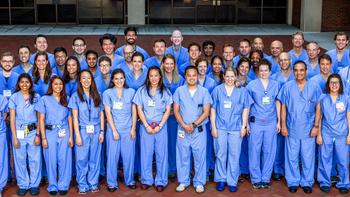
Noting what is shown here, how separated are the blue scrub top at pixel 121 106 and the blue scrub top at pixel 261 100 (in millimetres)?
1584

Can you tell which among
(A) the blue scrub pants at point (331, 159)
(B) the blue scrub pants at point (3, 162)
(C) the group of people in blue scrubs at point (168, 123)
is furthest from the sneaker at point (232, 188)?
(B) the blue scrub pants at point (3, 162)

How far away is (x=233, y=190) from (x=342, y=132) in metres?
1.59

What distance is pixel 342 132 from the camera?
7.38 m

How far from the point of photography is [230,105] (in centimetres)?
739

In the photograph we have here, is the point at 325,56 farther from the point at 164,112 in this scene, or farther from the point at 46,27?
the point at 46,27

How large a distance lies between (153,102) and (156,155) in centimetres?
75

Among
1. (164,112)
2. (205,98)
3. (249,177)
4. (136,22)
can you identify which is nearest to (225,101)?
(205,98)

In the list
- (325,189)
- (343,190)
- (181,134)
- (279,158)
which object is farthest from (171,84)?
(343,190)

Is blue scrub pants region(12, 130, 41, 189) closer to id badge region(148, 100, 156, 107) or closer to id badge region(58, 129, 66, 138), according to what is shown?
id badge region(58, 129, 66, 138)

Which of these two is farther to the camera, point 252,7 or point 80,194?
point 252,7

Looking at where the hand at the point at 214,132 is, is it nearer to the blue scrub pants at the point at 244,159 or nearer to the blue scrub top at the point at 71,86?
the blue scrub pants at the point at 244,159

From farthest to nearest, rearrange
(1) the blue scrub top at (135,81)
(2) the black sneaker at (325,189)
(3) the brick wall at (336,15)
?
(3) the brick wall at (336,15), (1) the blue scrub top at (135,81), (2) the black sneaker at (325,189)

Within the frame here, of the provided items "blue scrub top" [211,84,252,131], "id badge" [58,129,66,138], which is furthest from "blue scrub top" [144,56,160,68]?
"id badge" [58,129,66,138]

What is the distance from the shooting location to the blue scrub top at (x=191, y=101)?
7.36m
